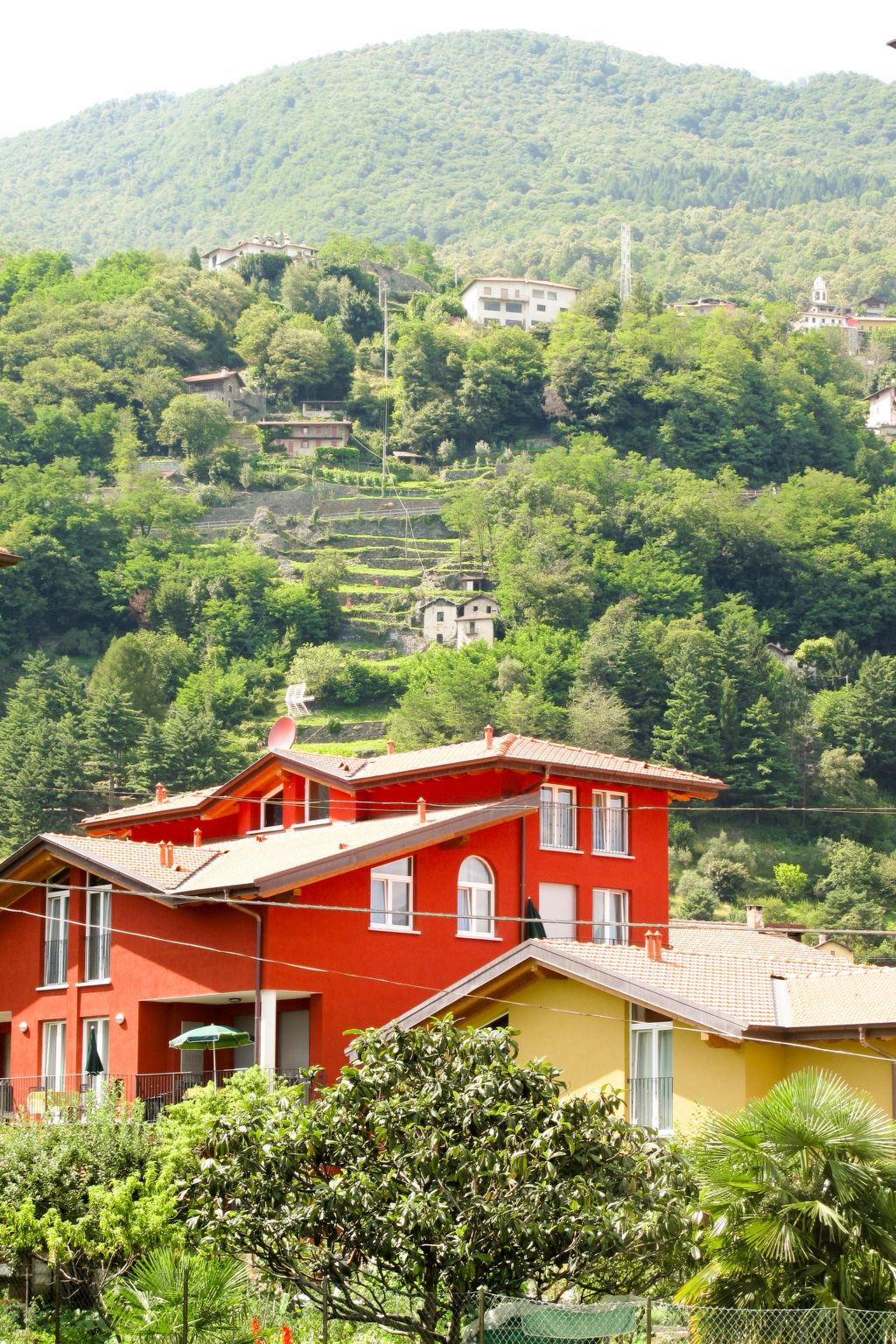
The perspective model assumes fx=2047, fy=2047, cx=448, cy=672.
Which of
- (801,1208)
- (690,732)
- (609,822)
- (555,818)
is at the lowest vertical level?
(801,1208)

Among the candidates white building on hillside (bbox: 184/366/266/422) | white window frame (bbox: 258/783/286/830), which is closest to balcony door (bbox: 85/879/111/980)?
white window frame (bbox: 258/783/286/830)

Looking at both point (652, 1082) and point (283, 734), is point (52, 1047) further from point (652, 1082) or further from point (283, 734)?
point (652, 1082)

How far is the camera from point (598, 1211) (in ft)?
52.9

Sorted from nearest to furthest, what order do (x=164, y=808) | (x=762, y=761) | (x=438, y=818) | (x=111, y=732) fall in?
(x=438, y=818) < (x=164, y=808) < (x=111, y=732) < (x=762, y=761)

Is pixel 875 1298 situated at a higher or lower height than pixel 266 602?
lower

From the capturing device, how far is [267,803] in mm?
36281

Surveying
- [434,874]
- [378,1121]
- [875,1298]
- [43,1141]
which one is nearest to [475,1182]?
[378,1121]

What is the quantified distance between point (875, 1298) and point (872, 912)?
82.0 metres

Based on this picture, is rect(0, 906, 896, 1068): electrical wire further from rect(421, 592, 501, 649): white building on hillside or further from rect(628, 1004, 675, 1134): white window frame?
rect(421, 592, 501, 649): white building on hillside

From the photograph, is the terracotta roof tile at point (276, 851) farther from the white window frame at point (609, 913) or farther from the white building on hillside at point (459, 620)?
the white building on hillside at point (459, 620)

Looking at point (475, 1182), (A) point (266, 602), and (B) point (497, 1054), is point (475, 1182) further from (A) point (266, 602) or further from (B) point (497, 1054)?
(A) point (266, 602)

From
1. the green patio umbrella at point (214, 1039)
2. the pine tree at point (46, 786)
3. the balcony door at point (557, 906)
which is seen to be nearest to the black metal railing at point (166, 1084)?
the green patio umbrella at point (214, 1039)

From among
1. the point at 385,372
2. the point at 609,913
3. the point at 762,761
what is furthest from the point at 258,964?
the point at 385,372

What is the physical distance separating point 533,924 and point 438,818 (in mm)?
3276
